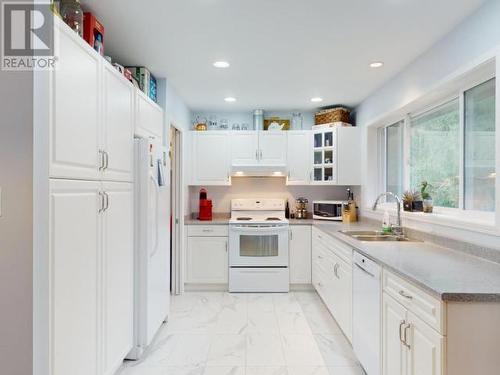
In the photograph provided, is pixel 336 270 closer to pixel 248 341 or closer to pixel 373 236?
pixel 373 236

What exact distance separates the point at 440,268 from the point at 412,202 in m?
1.27

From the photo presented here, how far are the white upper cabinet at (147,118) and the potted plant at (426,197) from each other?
2379 millimetres

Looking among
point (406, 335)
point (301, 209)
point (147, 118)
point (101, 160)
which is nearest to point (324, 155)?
point (301, 209)

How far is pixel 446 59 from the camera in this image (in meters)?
2.35

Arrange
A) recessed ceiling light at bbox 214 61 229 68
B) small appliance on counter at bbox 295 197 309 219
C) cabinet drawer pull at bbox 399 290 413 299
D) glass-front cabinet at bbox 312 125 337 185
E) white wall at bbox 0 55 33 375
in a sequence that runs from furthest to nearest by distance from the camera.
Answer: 1. small appliance on counter at bbox 295 197 309 219
2. glass-front cabinet at bbox 312 125 337 185
3. recessed ceiling light at bbox 214 61 229 68
4. cabinet drawer pull at bbox 399 290 413 299
5. white wall at bbox 0 55 33 375

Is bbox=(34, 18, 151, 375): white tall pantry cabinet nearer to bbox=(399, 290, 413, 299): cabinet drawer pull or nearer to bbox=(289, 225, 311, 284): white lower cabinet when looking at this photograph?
bbox=(399, 290, 413, 299): cabinet drawer pull

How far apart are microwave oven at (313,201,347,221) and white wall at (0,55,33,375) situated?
3.67 meters

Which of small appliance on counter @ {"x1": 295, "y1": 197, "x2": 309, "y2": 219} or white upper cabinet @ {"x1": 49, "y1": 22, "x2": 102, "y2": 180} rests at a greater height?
white upper cabinet @ {"x1": 49, "y1": 22, "x2": 102, "y2": 180}

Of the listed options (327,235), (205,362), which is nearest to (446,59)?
(327,235)

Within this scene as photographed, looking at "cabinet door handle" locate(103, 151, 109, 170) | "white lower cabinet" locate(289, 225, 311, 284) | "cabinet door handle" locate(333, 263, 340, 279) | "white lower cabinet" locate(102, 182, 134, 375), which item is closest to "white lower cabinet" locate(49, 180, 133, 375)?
"white lower cabinet" locate(102, 182, 134, 375)

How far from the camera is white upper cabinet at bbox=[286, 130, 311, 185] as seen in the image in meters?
4.57

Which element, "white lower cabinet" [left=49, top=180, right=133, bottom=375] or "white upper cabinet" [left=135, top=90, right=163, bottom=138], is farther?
"white upper cabinet" [left=135, top=90, right=163, bottom=138]

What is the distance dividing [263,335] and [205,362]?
63cm

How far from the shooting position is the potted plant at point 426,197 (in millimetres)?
2811
